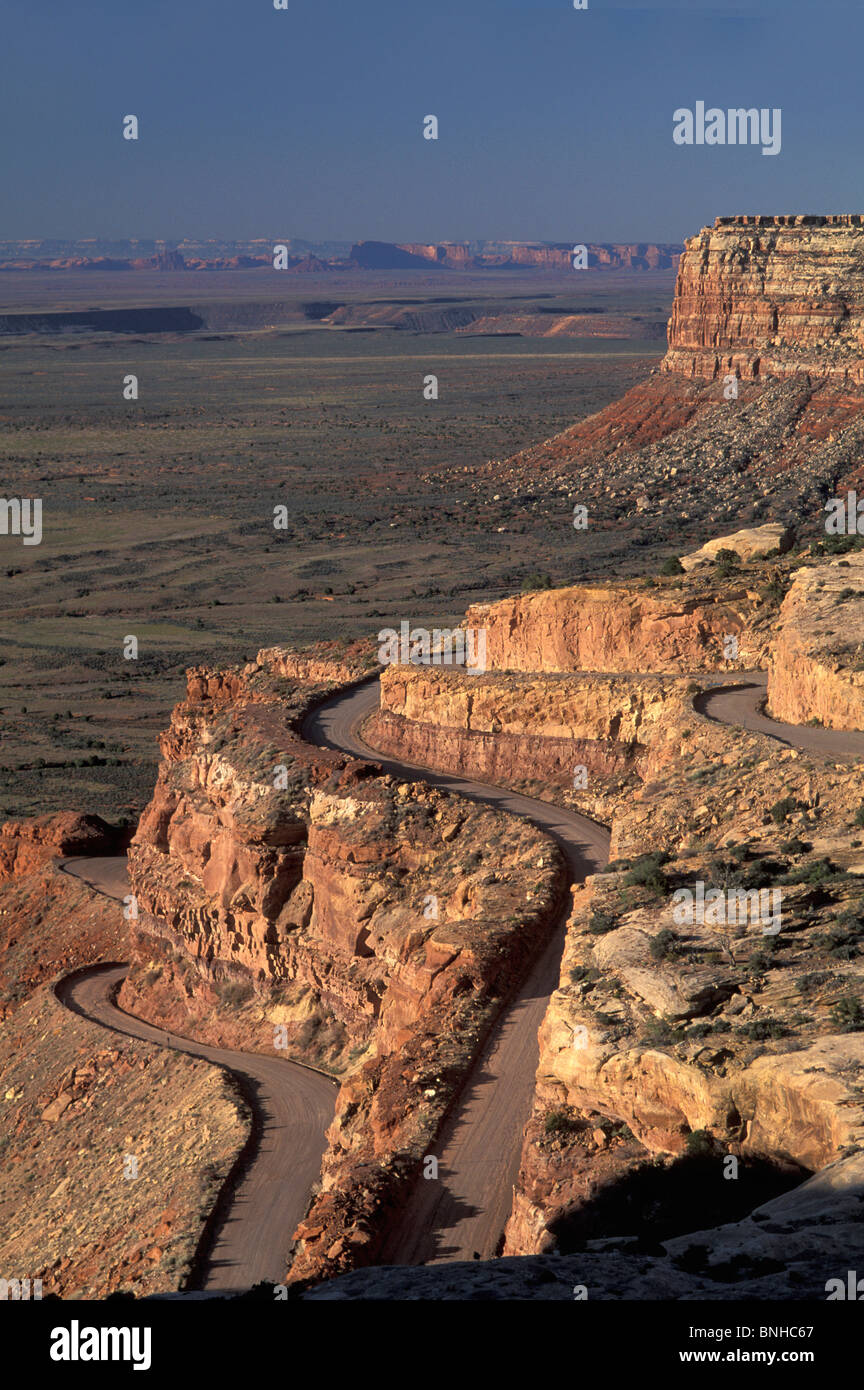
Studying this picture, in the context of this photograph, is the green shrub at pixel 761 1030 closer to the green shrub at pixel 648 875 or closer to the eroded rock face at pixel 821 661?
the green shrub at pixel 648 875

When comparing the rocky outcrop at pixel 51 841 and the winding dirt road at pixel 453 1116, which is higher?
the winding dirt road at pixel 453 1116

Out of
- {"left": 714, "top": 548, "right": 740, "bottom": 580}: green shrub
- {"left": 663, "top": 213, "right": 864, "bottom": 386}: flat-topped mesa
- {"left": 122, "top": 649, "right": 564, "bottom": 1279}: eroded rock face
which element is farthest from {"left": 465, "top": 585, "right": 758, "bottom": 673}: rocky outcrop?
{"left": 663, "top": 213, "right": 864, "bottom": 386}: flat-topped mesa

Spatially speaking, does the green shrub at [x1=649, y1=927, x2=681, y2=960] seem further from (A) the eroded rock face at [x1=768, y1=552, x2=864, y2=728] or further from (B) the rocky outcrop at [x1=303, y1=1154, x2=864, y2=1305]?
Answer: (A) the eroded rock face at [x1=768, y1=552, x2=864, y2=728]

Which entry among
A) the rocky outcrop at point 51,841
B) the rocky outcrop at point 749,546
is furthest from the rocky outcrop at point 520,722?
the rocky outcrop at point 51,841

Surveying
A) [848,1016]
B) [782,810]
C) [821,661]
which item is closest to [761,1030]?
[848,1016]

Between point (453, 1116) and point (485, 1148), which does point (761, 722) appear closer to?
point (453, 1116)

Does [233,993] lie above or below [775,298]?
below
